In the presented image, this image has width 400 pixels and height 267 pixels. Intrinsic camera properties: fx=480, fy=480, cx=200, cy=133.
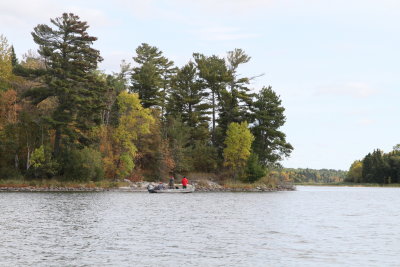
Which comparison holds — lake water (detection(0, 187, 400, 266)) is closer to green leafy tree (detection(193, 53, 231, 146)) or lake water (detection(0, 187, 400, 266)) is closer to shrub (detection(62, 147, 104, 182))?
shrub (detection(62, 147, 104, 182))

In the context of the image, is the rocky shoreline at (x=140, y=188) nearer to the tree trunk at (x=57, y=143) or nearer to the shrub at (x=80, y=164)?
the shrub at (x=80, y=164)

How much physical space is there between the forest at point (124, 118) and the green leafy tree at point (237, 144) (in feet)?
0.60

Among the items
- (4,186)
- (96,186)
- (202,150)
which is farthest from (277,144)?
(4,186)

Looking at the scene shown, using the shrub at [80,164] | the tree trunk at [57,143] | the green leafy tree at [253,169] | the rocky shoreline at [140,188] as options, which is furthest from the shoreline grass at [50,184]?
the green leafy tree at [253,169]

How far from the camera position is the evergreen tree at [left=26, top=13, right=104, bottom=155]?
6350cm

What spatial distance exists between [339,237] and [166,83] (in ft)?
247

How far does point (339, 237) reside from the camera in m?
25.2

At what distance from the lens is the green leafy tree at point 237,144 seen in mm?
84938

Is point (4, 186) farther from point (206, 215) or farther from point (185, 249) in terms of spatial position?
point (185, 249)

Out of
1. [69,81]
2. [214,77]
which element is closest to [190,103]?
[214,77]

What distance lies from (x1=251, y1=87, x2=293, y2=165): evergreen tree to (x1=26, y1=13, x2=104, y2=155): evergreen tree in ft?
113

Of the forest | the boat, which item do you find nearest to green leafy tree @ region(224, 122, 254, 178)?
the forest

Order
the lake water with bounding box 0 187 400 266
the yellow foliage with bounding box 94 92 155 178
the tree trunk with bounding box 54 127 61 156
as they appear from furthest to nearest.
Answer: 1. the yellow foliage with bounding box 94 92 155 178
2. the tree trunk with bounding box 54 127 61 156
3. the lake water with bounding box 0 187 400 266

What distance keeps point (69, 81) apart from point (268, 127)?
40.5 metres
